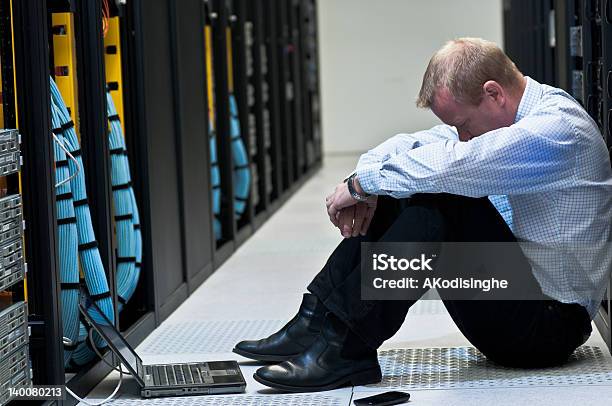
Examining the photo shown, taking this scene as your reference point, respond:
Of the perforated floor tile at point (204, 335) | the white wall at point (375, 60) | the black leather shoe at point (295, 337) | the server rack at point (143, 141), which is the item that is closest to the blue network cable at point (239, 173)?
the server rack at point (143, 141)

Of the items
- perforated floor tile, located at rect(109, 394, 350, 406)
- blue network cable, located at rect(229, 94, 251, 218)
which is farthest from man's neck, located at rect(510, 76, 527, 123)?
blue network cable, located at rect(229, 94, 251, 218)

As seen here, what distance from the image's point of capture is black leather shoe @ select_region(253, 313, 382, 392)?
2.88 meters

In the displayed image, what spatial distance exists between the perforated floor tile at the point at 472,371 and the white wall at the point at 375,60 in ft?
36.0

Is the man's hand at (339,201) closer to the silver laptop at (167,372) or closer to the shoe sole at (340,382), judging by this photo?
the shoe sole at (340,382)

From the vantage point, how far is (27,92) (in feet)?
9.09

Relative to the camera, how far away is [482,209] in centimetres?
283

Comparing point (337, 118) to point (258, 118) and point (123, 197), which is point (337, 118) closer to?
point (258, 118)

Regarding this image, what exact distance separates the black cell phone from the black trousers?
137 mm

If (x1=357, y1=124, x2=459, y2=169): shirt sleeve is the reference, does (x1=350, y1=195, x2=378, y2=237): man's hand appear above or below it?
below

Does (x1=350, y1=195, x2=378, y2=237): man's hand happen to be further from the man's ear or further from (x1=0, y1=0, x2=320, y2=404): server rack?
(x1=0, y1=0, x2=320, y2=404): server rack

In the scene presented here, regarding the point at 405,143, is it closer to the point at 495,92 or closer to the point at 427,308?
the point at 495,92

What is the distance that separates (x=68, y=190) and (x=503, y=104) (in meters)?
1.28

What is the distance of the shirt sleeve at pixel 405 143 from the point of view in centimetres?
312

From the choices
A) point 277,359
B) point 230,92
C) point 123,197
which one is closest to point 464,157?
point 277,359
